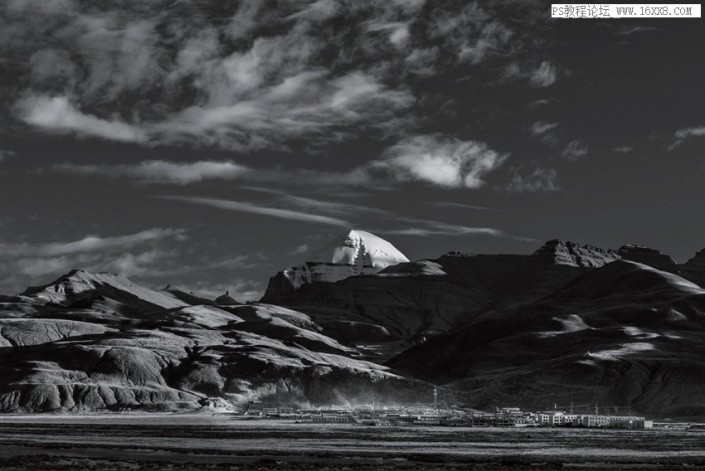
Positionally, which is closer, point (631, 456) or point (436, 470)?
point (436, 470)

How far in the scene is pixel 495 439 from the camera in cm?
18850

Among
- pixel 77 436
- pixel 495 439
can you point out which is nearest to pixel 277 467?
pixel 495 439

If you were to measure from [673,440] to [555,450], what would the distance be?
44.1m

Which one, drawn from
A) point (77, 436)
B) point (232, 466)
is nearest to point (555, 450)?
point (232, 466)

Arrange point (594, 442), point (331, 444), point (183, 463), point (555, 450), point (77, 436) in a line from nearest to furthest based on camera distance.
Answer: point (183, 463) < point (555, 450) < point (331, 444) < point (594, 442) < point (77, 436)

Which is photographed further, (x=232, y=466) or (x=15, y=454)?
(x=15, y=454)

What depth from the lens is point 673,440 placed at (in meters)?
190

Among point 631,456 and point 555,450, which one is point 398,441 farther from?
point 631,456

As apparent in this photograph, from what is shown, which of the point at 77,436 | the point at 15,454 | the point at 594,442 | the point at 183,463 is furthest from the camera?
the point at 77,436

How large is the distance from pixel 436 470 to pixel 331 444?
52.3 meters

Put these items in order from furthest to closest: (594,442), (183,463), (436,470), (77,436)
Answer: (77,436), (594,442), (183,463), (436,470)

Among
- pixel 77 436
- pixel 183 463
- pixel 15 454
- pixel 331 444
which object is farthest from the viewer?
pixel 77 436

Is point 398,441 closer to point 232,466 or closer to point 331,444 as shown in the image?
point 331,444

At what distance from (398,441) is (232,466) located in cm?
5890
